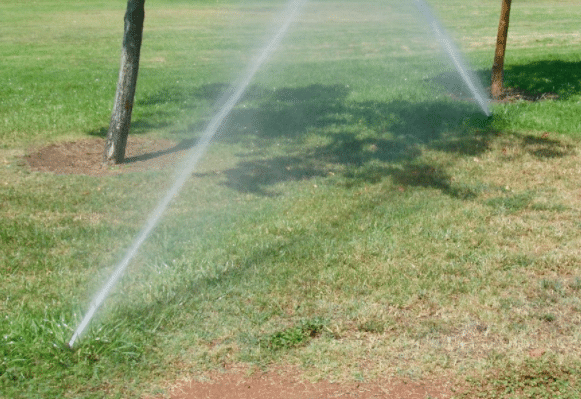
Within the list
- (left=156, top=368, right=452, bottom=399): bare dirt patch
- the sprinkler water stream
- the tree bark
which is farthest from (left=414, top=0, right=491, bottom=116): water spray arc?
(left=156, top=368, right=452, bottom=399): bare dirt patch

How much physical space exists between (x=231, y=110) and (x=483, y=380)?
7.35m

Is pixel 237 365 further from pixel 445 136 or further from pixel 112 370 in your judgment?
pixel 445 136

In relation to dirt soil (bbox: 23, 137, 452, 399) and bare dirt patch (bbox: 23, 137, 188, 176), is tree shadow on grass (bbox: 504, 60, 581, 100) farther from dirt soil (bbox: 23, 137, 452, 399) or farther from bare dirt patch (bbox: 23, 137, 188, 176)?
dirt soil (bbox: 23, 137, 452, 399)

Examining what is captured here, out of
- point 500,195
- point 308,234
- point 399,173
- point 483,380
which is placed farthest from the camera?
point 399,173

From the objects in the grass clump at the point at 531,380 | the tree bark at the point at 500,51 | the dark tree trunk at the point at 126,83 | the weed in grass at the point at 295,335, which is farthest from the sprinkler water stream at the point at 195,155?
the grass clump at the point at 531,380

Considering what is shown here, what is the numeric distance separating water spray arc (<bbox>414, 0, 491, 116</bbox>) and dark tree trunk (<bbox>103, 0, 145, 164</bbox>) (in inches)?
193

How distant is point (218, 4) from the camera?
102 ft

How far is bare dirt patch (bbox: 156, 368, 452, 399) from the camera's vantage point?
333 cm

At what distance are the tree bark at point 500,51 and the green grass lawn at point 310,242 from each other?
0.52 meters

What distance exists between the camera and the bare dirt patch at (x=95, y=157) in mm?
7137

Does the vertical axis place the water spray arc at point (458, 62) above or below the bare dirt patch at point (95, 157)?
above

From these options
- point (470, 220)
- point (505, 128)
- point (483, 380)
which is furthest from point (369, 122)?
point (483, 380)

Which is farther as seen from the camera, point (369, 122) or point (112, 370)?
point (369, 122)

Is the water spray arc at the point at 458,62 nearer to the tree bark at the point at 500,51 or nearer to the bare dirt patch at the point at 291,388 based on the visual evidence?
the tree bark at the point at 500,51
